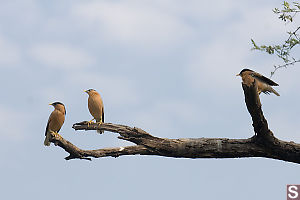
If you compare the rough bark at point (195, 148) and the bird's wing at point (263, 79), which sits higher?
the bird's wing at point (263, 79)

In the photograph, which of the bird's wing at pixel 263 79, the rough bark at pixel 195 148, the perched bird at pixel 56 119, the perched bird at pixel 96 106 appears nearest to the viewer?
the rough bark at pixel 195 148

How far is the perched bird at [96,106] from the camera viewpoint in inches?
388

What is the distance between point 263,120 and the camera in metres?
7.40

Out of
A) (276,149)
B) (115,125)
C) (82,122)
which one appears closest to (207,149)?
(276,149)

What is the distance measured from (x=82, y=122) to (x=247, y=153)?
3.24m

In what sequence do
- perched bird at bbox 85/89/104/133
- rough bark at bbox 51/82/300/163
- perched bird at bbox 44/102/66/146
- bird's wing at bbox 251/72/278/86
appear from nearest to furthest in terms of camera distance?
1. rough bark at bbox 51/82/300/163
2. bird's wing at bbox 251/72/278/86
3. perched bird at bbox 44/102/66/146
4. perched bird at bbox 85/89/104/133

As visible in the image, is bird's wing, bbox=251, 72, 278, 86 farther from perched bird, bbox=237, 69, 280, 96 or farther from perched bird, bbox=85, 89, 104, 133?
perched bird, bbox=85, 89, 104, 133

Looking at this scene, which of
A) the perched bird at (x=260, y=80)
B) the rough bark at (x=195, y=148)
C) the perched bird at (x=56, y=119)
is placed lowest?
the rough bark at (x=195, y=148)

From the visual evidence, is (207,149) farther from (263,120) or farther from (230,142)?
(263,120)

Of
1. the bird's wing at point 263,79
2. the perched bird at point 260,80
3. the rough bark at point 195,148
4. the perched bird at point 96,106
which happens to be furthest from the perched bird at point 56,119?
the bird's wing at point 263,79

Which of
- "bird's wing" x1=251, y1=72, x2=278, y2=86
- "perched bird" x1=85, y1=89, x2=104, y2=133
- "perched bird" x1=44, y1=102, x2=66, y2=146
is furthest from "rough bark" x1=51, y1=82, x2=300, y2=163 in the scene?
"perched bird" x1=85, y1=89, x2=104, y2=133

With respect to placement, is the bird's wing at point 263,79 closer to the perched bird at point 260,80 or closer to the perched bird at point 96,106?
the perched bird at point 260,80

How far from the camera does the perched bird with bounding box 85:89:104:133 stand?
987 centimetres

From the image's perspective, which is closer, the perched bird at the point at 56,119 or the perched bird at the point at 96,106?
the perched bird at the point at 56,119
